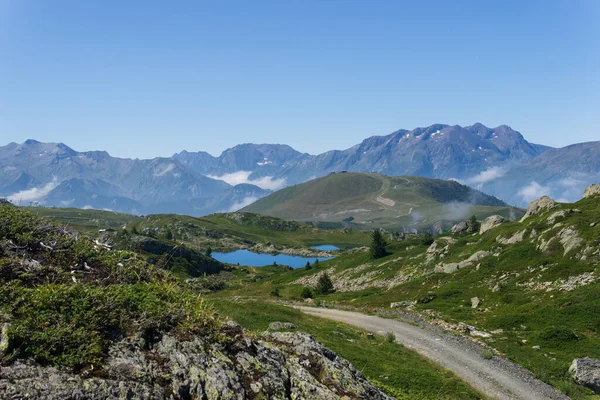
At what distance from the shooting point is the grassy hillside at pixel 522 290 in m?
29.1

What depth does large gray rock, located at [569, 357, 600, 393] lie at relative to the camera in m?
22.9

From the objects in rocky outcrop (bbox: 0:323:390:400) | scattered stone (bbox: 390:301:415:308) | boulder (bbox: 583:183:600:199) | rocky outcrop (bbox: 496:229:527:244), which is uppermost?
boulder (bbox: 583:183:600:199)

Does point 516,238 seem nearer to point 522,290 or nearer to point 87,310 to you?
point 522,290

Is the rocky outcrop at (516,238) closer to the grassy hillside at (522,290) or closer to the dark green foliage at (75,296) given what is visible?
the grassy hillside at (522,290)

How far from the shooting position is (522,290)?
141 ft

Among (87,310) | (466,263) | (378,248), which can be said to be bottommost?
(378,248)

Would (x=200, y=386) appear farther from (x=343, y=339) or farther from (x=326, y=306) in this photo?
(x=326, y=306)

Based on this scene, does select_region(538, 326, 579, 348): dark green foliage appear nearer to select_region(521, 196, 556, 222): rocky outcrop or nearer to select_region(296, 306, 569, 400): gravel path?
select_region(296, 306, 569, 400): gravel path

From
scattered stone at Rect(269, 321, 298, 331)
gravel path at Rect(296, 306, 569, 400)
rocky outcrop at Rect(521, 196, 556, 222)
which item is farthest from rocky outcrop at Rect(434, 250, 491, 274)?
scattered stone at Rect(269, 321, 298, 331)

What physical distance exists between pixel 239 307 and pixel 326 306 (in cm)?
1749

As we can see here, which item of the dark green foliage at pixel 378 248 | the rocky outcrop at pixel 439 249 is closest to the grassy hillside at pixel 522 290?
the rocky outcrop at pixel 439 249

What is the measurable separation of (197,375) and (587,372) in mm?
24870

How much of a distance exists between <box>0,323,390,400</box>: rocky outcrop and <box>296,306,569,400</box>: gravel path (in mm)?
14011

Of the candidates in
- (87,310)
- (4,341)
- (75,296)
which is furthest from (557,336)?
(4,341)
